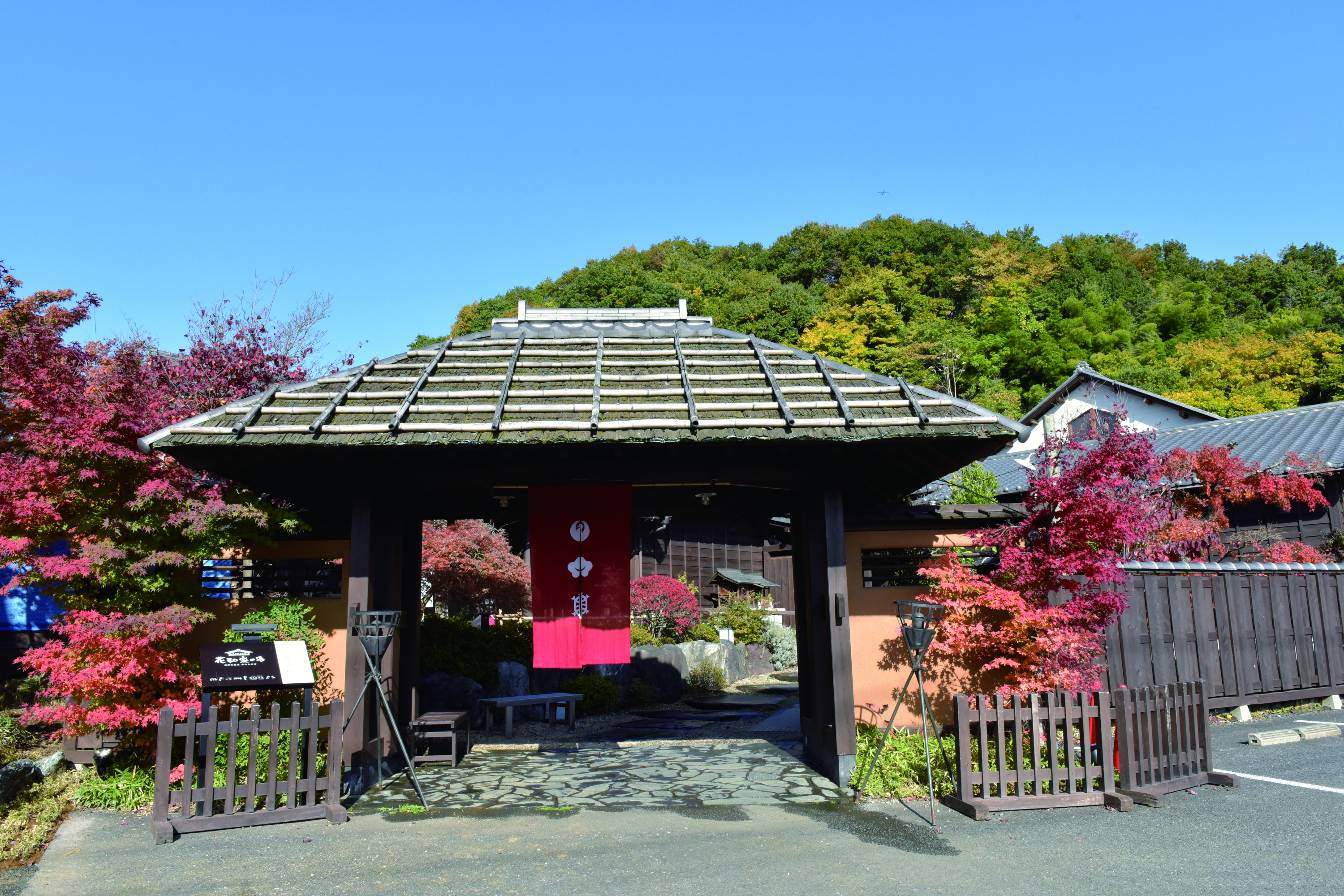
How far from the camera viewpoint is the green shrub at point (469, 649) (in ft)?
48.5

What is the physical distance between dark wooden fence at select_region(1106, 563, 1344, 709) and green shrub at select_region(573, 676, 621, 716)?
939cm

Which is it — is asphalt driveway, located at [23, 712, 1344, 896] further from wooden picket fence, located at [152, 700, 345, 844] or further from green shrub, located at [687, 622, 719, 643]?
green shrub, located at [687, 622, 719, 643]

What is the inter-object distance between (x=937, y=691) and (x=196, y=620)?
296 inches

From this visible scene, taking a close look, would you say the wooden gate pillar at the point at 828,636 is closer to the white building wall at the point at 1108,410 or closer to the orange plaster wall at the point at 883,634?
the orange plaster wall at the point at 883,634

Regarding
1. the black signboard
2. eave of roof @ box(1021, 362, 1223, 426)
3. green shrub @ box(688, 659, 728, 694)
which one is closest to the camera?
the black signboard

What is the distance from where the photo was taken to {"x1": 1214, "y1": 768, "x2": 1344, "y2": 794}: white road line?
7.59 metres

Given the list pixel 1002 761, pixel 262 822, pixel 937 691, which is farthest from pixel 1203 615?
pixel 262 822

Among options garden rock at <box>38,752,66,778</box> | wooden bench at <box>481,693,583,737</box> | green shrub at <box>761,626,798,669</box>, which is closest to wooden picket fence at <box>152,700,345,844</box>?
garden rock at <box>38,752,66,778</box>

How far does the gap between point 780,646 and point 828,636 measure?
17.6m

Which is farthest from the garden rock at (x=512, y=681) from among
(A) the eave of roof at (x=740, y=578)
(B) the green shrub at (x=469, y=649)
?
(A) the eave of roof at (x=740, y=578)

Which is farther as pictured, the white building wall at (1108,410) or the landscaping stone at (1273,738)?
the white building wall at (1108,410)

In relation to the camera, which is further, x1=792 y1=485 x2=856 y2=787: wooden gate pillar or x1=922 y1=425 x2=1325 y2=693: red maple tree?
x1=792 y1=485 x2=856 y2=787: wooden gate pillar

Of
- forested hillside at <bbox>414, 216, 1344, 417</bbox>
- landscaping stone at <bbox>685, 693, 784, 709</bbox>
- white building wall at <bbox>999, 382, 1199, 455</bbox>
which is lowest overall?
landscaping stone at <bbox>685, 693, 784, 709</bbox>

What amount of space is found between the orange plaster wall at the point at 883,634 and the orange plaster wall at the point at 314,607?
17.8 ft
